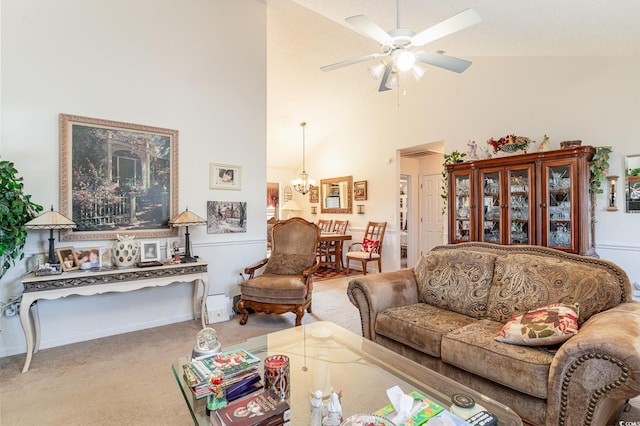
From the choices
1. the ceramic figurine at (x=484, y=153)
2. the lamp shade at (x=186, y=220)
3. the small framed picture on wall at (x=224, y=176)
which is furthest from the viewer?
the ceramic figurine at (x=484, y=153)

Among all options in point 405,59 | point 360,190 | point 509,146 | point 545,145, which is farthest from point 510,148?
point 360,190

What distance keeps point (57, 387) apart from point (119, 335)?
94 cm

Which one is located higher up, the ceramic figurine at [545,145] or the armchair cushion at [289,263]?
the ceramic figurine at [545,145]

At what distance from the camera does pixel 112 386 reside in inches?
85.3

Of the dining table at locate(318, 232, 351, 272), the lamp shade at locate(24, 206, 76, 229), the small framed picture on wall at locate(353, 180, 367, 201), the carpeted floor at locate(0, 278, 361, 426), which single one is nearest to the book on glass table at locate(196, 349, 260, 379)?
the carpeted floor at locate(0, 278, 361, 426)

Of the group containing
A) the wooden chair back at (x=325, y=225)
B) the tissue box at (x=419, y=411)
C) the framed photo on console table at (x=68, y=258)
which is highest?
the wooden chair back at (x=325, y=225)

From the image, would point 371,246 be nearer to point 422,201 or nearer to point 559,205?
point 422,201

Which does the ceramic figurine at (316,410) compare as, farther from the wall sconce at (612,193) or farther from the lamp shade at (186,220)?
the wall sconce at (612,193)

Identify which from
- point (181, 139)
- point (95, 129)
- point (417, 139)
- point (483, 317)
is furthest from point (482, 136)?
point (95, 129)

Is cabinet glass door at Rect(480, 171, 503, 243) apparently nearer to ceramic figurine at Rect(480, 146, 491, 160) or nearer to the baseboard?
ceramic figurine at Rect(480, 146, 491, 160)

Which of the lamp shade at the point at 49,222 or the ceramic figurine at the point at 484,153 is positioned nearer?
the lamp shade at the point at 49,222

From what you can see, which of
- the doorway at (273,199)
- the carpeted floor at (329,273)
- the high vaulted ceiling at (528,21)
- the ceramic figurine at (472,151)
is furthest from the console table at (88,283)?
the doorway at (273,199)

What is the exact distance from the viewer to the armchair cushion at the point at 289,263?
368cm

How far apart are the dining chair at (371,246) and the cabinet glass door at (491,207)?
2.10 metres
